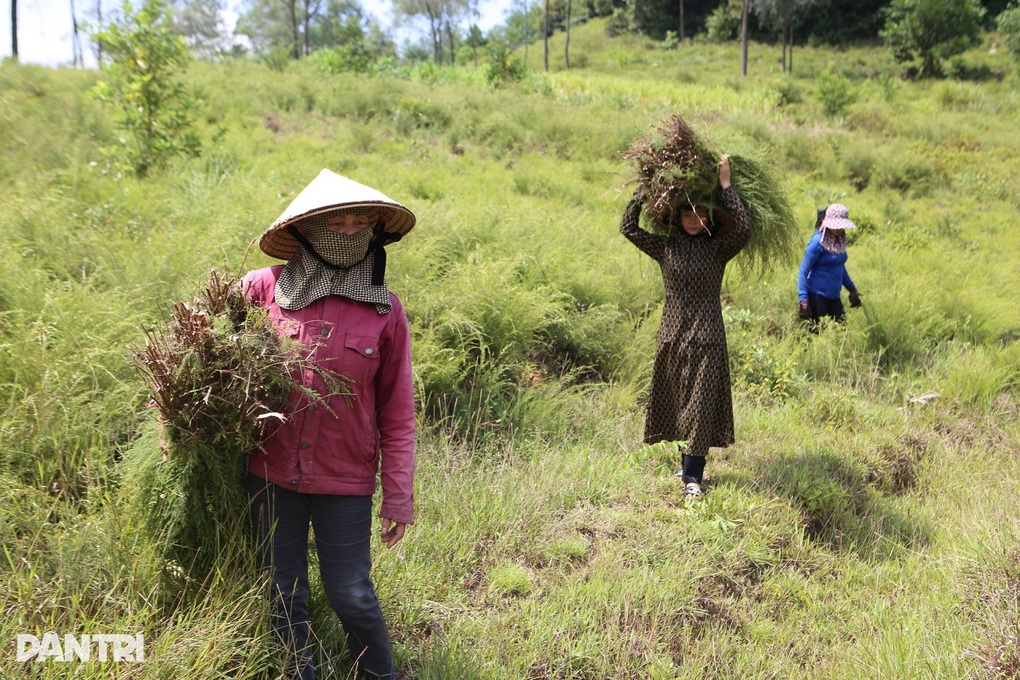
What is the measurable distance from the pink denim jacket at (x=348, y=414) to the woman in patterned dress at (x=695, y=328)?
2.41 m

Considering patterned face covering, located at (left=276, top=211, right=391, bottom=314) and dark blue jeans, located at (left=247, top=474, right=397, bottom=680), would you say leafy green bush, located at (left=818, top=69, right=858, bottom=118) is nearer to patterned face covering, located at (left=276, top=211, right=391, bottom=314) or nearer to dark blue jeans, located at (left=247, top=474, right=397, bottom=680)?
patterned face covering, located at (left=276, top=211, right=391, bottom=314)

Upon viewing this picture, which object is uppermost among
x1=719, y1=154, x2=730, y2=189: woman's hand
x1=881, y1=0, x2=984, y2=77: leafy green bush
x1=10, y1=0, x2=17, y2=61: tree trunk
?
x1=881, y1=0, x2=984, y2=77: leafy green bush

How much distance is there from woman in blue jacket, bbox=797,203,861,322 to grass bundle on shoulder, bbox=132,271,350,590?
19.4ft

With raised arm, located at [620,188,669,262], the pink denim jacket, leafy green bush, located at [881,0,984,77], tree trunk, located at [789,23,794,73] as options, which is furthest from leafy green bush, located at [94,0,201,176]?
tree trunk, located at [789,23,794,73]

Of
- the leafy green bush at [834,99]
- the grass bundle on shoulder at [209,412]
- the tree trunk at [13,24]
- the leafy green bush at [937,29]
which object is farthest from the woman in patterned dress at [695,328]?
the leafy green bush at [937,29]

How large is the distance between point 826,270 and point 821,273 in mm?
56

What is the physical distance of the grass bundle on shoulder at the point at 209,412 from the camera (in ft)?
7.01

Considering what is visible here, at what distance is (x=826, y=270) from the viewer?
7133mm

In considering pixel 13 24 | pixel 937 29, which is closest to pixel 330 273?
pixel 13 24

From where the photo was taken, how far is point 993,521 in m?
4.22

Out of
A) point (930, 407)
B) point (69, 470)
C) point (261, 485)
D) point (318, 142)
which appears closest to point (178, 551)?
point (261, 485)

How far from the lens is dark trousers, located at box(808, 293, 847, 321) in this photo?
7.28 m

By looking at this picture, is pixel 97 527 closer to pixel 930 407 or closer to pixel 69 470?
pixel 69 470

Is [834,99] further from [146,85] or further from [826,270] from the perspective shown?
[146,85]
